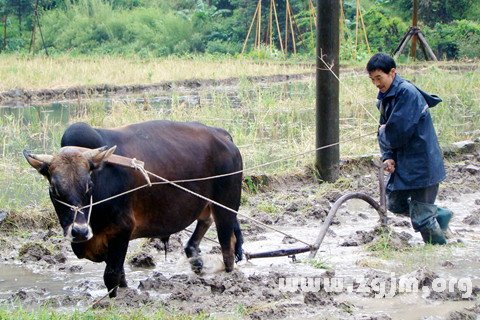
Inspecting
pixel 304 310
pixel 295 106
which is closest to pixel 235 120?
pixel 295 106

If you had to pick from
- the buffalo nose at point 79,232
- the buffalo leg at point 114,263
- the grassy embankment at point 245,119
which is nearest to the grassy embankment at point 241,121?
the grassy embankment at point 245,119

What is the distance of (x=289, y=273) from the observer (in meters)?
6.70

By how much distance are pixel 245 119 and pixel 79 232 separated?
9555 mm

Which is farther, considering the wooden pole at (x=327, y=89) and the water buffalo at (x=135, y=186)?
the wooden pole at (x=327, y=89)

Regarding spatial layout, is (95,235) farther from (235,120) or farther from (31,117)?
(31,117)

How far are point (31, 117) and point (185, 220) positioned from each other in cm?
1095

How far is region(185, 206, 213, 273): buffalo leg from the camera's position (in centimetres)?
689

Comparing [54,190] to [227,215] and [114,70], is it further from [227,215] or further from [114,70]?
[114,70]

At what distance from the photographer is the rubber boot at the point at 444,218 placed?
A: 7395 millimetres

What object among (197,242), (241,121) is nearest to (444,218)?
(197,242)

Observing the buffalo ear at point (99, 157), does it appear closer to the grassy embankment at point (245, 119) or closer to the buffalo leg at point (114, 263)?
the buffalo leg at point (114, 263)

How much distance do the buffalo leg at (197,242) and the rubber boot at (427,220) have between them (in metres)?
1.67

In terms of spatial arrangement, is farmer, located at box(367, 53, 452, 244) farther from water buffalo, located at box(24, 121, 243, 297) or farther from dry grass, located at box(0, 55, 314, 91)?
dry grass, located at box(0, 55, 314, 91)

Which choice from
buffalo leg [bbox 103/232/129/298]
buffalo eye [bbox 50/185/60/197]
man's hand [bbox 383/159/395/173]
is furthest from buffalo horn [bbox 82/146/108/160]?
man's hand [bbox 383/159/395/173]
